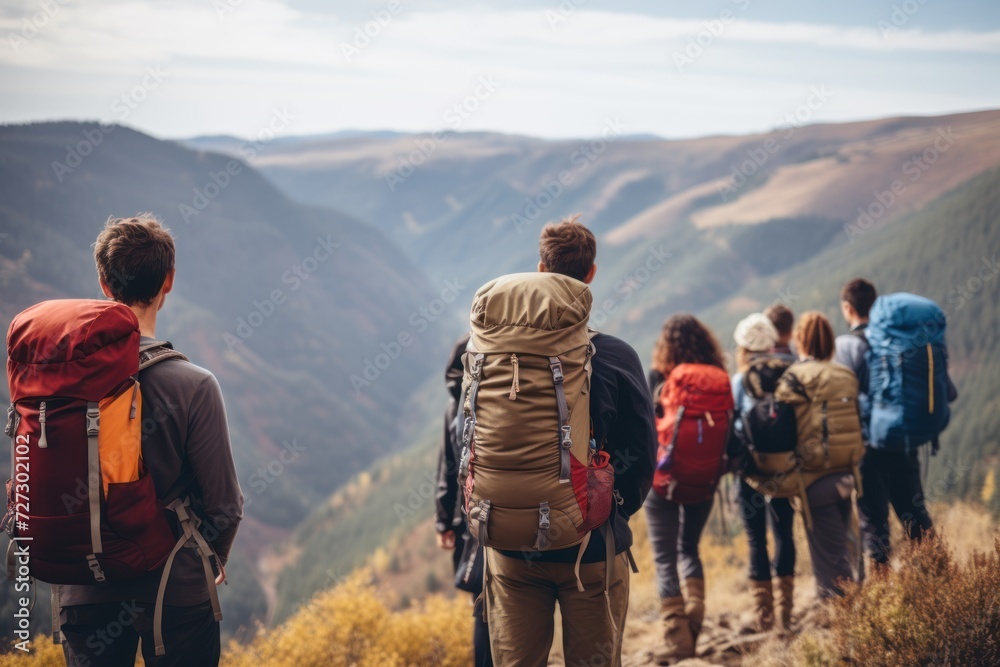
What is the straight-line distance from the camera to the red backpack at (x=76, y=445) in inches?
86.9

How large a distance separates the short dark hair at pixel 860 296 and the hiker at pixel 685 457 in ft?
3.88

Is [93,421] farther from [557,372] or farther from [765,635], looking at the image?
[765,635]

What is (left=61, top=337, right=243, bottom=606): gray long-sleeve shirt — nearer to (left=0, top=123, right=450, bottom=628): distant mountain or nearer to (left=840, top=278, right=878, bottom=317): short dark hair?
(left=840, top=278, right=878, bottom=317): short dark hair

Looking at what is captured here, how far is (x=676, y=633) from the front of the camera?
4426 millimetres

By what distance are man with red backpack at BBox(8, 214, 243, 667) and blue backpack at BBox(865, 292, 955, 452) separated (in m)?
3.82

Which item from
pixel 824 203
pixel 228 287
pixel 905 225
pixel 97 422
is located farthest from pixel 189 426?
pixel 228 287

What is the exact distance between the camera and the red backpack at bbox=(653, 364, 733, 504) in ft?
13.4

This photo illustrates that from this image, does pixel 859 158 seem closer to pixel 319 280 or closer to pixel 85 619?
pixel 319 280

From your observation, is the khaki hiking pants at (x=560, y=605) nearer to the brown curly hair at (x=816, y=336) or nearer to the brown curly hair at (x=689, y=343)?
the brown curly hair at (x=689, y=343)

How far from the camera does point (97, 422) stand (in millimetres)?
2217

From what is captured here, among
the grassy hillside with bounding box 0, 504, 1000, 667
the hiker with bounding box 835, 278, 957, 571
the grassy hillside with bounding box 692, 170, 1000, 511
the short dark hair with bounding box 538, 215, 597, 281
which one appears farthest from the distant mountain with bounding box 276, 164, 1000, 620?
the short dark hair with bounding box 538, 215, 597, 281

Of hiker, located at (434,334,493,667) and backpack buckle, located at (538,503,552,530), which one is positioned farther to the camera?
hiker, located at (434,334,493,667)

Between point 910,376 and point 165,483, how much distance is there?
13.8 feet

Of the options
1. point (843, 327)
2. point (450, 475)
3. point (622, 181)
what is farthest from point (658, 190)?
point (450, 475)
